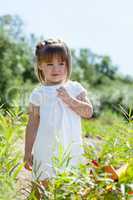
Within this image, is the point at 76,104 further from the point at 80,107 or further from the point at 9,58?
the point at 9,58

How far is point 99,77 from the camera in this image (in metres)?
41.1

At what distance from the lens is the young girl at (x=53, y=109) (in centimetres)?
304

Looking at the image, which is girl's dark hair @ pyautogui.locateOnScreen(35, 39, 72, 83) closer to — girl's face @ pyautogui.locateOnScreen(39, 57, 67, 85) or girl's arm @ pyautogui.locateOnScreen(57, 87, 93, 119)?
girl's face @ pyautogui.locateOnScreen(39, 57, 67, 85)

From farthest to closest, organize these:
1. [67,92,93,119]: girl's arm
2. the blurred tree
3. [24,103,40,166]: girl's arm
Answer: the blurred tree → [24,103,40,166]: girl's arm → [67,92,93,119]: girl's arm

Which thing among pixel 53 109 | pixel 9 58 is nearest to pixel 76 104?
pixel 53 109

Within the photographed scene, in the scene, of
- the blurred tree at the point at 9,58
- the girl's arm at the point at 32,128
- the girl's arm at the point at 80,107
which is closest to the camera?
the girl's arm at the point at 80,107

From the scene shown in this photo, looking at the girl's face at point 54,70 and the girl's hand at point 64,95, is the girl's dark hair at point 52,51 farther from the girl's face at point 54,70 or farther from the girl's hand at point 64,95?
the girl's hand at point 64,95

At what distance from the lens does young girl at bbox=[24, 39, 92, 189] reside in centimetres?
304

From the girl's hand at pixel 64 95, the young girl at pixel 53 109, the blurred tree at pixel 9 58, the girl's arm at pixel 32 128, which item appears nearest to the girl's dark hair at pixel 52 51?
the young girl at pixel 53 109

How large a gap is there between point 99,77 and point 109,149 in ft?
129

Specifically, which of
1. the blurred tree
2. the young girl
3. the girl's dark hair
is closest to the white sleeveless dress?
the young girl

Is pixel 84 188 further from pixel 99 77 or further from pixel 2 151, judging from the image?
pixel 99 77

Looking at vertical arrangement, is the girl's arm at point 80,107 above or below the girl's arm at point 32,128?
above

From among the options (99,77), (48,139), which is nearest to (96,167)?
(48,139)
